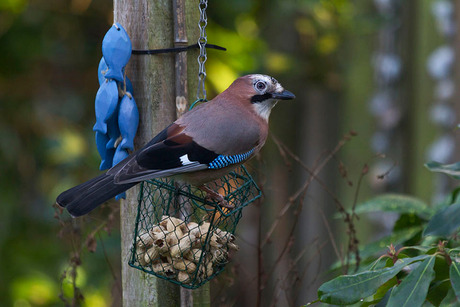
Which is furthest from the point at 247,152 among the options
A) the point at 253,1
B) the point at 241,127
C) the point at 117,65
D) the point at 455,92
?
the point at 253,1

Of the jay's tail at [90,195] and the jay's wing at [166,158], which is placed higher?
the jay's wing at [166,158]

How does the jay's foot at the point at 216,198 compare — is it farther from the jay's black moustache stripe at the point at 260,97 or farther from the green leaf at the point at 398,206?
the green leaf at the point at 398,206

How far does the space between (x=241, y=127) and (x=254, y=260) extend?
3.24 m

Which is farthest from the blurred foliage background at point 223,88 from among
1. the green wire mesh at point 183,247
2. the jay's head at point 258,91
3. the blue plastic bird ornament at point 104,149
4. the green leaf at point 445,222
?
the green leaf at point 445,222

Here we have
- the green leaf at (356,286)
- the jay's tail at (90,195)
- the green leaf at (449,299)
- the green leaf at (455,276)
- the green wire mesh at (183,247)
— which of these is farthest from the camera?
the green wire mesh at (183,247)

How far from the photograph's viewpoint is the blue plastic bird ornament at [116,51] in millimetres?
2482

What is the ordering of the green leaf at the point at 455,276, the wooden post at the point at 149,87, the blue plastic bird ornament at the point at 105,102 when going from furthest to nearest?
the wooden post at the point at 149,87 < the blue plastic bird ornament at the point at 105,102 < the green leaf at the point at 455,276

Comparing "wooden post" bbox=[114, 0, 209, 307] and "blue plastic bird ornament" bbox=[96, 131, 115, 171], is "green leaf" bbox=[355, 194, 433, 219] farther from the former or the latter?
"blue plastic bird ornament" bbox=[96, 131, 115, 171]

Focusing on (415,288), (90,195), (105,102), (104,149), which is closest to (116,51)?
(105,102)

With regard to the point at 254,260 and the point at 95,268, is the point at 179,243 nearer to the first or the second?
the point at 95,268

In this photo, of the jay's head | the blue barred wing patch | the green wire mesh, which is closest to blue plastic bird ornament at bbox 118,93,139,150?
the green wire mesh

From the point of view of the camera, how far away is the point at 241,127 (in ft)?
8.60

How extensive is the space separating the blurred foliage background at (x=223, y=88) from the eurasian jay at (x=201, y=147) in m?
1.41

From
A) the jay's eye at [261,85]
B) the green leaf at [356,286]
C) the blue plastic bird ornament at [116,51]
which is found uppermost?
the blue plastic bird ornament at [116,51]
